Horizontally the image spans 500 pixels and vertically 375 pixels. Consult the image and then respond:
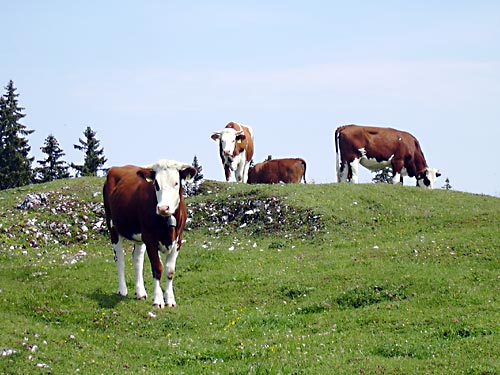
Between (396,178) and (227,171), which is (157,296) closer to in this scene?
(227,171)

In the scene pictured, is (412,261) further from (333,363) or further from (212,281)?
(333,363)

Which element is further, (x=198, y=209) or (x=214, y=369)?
(x=198, y=209)

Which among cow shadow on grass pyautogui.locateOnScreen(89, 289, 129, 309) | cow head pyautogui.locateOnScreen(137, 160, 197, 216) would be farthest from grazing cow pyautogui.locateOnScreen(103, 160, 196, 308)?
cow shadow on grass pyautogui.locateOnScreen(89, 289, 129, 309)

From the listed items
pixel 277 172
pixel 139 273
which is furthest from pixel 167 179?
pixel 277 172

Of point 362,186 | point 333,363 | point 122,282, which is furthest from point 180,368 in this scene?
point 362,186

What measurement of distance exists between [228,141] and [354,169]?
606 cm

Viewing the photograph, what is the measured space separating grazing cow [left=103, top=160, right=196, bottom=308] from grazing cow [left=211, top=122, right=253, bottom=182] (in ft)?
65.2

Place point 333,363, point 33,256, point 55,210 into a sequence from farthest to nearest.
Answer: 1. point 55,210
2. point 33,256
3. point 333,363

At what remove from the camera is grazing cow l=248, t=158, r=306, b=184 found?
47.6m

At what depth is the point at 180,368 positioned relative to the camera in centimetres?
1497

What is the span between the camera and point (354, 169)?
1572 inches

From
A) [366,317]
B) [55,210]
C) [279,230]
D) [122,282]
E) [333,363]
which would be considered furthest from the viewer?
[55,210]

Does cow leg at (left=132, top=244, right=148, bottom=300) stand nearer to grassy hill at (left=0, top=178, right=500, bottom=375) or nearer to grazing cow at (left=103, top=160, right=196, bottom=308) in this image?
grazing cow at (left=103, top=160, right=196, bottom=308)

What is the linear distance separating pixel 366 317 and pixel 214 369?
4516 millimetres
